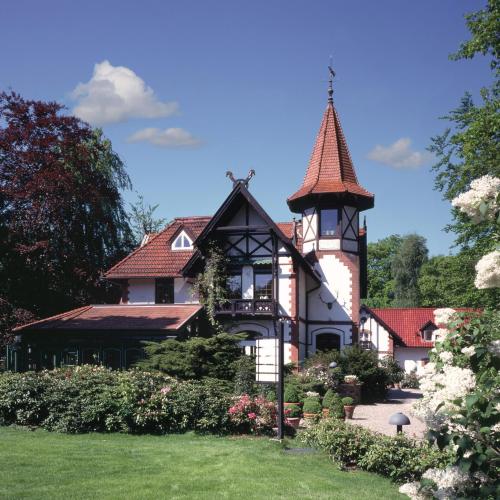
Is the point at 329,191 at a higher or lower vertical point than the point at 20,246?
higher

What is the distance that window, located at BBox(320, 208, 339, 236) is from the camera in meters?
28.4

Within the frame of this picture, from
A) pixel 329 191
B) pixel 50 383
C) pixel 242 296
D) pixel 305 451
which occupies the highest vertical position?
pixel 329 191

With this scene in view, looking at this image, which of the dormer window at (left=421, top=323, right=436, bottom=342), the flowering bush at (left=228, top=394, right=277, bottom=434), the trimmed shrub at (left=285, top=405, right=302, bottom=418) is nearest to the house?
the trimmed shrub at (left=285, top=405, right=302, bottom=418)

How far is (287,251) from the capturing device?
87.0 ft

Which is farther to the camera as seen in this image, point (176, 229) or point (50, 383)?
point (176, 229)

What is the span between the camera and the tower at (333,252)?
28109mm

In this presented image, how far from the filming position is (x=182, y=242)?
29.5m

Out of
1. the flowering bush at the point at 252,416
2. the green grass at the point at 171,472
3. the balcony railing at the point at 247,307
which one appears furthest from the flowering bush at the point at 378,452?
the balcony railing at the point at 247,307

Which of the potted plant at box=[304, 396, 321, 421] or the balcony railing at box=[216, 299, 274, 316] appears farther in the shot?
the balcony railing at box=[216, 299, 274, 316]

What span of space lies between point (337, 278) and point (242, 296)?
14.8 ft

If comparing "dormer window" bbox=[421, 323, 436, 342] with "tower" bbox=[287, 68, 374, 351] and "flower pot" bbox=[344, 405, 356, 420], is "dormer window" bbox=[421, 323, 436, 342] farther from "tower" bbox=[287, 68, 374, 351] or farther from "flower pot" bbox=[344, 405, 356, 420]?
"flower pot" bbox=[344, 405, 356, 420]

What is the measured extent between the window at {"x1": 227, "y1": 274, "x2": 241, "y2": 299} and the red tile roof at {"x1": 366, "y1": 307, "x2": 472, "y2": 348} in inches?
667

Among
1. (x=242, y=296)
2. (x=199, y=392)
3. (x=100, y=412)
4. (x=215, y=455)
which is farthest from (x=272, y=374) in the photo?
(x=242, y=296)

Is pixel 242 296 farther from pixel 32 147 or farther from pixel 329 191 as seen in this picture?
pixel 32 147
